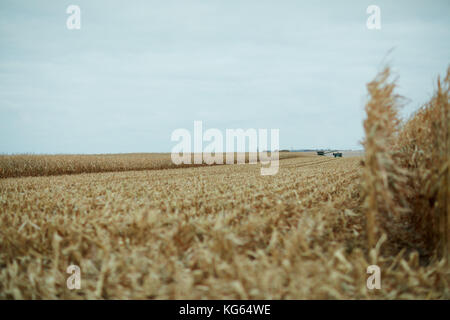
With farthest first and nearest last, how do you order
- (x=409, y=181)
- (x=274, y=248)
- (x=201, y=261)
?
(x=409, y=181) → (x=274, y=248) → (x=201, y=261)

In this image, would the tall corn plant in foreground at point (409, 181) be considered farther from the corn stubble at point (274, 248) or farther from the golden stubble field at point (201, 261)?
the golden stubble field at point (201, 261)

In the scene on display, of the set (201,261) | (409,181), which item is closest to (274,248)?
(201,261)

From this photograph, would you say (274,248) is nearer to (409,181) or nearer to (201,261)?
(201,261)

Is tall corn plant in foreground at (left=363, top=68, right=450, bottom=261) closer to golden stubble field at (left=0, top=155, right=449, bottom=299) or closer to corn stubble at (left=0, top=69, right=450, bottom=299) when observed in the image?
corn stubble at (left=0, top=69, right=450, bottom=299)

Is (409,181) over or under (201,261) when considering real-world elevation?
over

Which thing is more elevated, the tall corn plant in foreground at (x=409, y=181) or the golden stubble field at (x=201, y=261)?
the tall corn plant in foreground at (x=409, y=181)

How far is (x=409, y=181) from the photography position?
3.90 m

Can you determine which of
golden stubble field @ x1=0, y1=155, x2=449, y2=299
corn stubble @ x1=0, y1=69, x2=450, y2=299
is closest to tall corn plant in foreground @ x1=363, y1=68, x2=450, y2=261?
corn stubble @ x1=0, y1=69, x2=450, y2=299

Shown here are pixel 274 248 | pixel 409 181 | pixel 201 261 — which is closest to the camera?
pixel 201 261

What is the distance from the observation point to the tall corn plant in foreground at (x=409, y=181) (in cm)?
292

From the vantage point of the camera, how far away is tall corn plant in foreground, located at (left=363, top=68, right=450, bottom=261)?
292 centimetres

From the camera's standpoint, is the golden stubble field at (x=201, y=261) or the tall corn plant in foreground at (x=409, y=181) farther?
the tall corn plant in foreground at (x=409, y=181)

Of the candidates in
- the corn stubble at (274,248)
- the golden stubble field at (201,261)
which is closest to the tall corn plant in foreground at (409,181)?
the corn stubble at (274,248)
